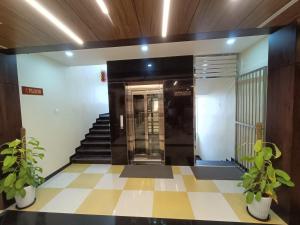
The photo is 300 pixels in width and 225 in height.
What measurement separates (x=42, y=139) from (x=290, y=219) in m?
4.53

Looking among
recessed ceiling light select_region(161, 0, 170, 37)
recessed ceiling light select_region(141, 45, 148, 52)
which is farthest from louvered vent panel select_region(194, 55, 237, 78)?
recessed ceiling light select_region(161, 0, 170, 37)

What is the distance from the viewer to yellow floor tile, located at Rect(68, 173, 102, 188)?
10.5ft

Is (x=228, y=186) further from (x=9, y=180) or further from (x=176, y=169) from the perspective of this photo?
(x=9, y=180)

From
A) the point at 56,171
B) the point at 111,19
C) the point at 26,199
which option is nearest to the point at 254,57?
the point at 111,19

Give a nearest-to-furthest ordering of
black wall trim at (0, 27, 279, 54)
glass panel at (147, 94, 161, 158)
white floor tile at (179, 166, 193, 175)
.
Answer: black wall trim at (0, 27, 279, 54), white floor tile at (179, 166, 193, 175), glass panel at (147, 94, 161, 158)

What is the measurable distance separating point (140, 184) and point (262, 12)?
10.8 feet

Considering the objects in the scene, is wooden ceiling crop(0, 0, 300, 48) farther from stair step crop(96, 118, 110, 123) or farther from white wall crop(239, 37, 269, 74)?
stair step crop(96, 118, 110, 123)

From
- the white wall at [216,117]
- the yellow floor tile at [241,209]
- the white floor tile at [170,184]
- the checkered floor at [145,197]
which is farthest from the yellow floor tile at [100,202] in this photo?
the white wall at [216,117]

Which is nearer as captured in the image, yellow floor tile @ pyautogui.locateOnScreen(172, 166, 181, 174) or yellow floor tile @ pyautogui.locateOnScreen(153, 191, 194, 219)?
yellow floor tile @ pyautogui.locateOnScreen(153, 191, 194, 219)

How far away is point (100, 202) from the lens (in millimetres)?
2625

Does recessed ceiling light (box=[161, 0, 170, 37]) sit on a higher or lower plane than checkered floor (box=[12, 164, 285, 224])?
higher

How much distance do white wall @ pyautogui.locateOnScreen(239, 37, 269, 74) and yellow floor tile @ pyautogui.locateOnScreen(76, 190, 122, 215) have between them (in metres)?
3.79

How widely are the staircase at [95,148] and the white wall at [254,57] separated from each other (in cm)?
429

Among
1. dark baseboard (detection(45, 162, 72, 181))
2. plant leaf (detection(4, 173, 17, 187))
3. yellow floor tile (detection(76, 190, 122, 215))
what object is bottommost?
yellow floor tile (detection(76, 190, 122, 215))
